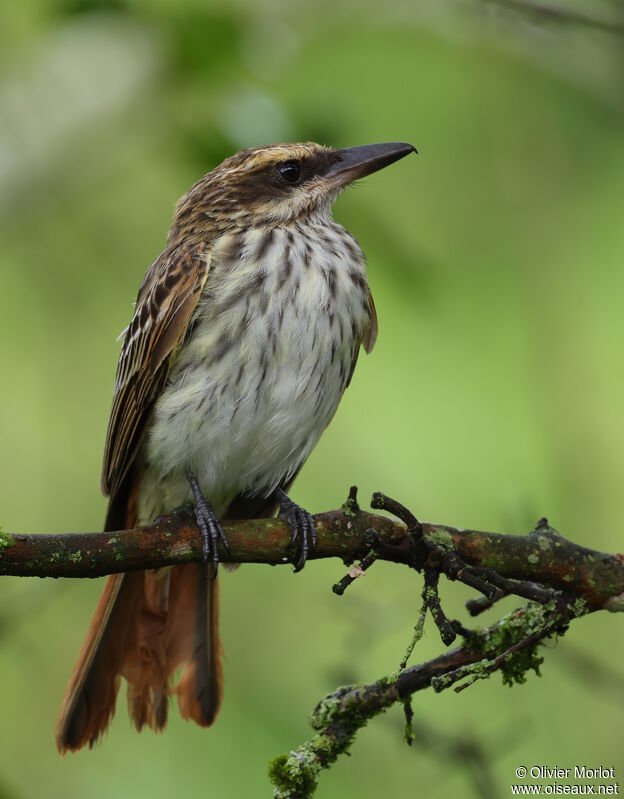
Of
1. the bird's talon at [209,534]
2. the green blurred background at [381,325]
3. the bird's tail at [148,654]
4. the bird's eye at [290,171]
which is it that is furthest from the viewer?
the bird's eye at [290,171]

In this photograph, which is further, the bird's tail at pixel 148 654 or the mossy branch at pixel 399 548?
the bird's tail at pixel 148 654

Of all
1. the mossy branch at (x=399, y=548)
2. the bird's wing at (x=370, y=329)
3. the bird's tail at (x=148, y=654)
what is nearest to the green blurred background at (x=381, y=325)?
the bird's wing at (x=370, y=329)

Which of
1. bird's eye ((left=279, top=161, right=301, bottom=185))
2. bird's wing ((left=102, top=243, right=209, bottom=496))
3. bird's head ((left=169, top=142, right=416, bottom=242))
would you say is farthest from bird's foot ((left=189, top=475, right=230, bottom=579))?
bird's eye ((left=279, top=161, right=301, bottom=185))

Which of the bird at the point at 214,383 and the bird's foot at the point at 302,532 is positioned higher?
the bird at the point at 214,383

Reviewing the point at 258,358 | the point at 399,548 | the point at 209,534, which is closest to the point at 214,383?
the point at 258,358

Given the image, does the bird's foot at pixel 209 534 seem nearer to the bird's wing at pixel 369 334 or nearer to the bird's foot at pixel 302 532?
the bird's foot at pixel 302 532

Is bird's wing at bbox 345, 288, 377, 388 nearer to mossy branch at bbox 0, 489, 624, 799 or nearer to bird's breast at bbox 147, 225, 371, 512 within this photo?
bird's breast at bbox 147, 225, 371, 512

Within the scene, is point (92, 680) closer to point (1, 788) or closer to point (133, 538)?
point (1, 788)
